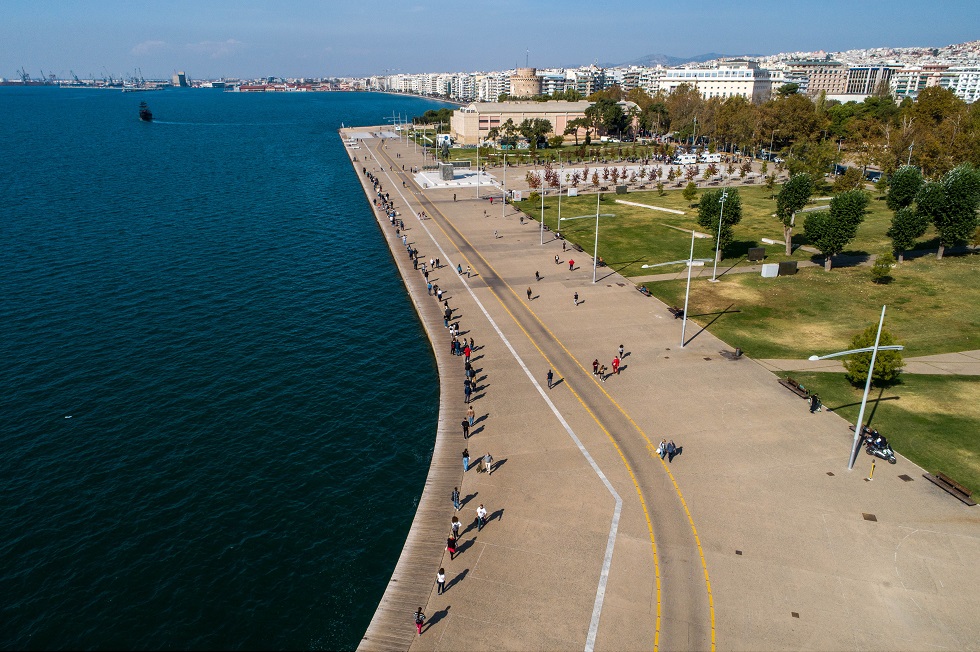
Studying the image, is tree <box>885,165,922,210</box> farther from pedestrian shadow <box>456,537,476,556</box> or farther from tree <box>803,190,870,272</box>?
pedestrian shadow <box>456,537,476,556</box>

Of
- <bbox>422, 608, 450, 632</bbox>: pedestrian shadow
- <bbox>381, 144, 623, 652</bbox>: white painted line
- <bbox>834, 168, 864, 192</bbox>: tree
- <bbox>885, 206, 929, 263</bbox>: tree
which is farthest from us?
<bbox>834, 168, 864, 192</bbox>: tree

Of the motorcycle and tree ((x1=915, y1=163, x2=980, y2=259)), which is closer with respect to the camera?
the motorcycle

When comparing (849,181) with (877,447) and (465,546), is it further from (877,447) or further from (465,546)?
(465,546)

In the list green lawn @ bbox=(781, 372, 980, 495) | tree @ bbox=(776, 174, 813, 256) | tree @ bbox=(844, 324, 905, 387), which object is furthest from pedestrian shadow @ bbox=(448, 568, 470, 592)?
tree @ bbox=(776, 174, 813, 256)

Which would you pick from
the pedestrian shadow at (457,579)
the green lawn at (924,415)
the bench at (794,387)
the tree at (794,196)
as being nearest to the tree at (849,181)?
A: the tree at (794,196)

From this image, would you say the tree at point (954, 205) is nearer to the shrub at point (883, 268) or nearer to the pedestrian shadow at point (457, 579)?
the shrub at point (883, 268)

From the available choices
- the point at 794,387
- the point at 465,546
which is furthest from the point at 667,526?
the point at 794,387
